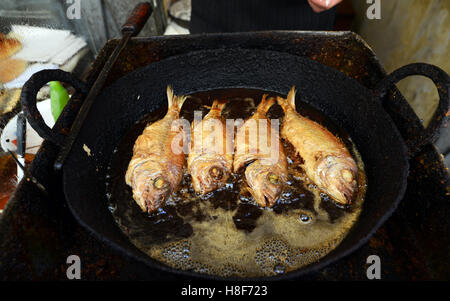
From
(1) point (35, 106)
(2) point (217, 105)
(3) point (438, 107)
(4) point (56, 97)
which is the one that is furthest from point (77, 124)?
(3) point (438, 107)

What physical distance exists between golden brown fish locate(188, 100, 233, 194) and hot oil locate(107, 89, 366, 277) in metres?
0.07

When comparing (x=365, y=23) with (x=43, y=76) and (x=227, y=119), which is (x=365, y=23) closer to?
(x=227, y=119)

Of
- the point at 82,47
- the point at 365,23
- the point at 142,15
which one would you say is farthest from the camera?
the point at 365,23

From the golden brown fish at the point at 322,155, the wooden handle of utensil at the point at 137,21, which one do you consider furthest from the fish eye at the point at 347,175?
→ the wooden handle of utensil at the point at 137,21

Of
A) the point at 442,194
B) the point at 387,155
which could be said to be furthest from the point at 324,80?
the point at 442,194

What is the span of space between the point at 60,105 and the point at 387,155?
253cm

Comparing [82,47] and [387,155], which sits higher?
[82,47]

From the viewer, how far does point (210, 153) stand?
7.35ft

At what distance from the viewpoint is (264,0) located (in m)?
3.02

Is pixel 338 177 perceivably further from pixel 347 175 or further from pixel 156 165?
pixel 156 165

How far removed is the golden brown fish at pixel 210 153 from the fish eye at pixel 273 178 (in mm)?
315

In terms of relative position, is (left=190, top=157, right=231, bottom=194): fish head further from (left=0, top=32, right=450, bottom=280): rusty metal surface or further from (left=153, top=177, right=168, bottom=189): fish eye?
(left=0, top=32, right=450, bottom=280): rusty metal surface

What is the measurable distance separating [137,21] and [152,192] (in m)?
1.64

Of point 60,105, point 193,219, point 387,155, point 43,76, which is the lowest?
point 193,219
